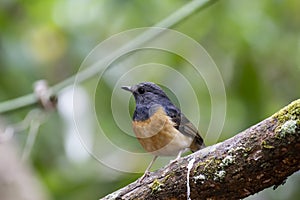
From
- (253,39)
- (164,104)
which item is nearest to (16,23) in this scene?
(253,39)

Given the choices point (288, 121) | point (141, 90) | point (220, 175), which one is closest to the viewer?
point (288, 121)

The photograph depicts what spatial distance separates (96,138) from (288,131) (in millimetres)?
2561

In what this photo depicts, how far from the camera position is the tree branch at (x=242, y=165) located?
170 centimetres

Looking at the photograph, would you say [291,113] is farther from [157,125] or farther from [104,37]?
[104,37]

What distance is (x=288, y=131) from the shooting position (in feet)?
5.53

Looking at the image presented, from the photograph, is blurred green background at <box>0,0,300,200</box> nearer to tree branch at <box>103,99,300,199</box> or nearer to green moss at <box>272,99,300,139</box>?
tree branch at <box>103,99,300,199</box>

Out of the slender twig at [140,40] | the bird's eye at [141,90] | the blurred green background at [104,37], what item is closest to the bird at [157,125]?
the bird's eye at [141,90]

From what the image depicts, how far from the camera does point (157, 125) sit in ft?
7.56

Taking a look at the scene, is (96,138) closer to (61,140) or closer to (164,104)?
(61,140)

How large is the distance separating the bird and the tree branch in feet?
0.75

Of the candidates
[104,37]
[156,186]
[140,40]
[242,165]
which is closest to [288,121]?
[242,165]

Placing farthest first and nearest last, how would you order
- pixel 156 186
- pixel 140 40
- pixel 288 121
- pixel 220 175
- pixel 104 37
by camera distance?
1. pixel 104 37
2. pixel 140 40
3. pixel 156 186
4. pixel 220 175
5. pixel 288 121

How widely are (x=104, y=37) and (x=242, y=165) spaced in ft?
9.49

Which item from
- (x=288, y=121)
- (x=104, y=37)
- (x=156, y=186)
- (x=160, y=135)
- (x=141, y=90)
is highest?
(x=104, y=37)
